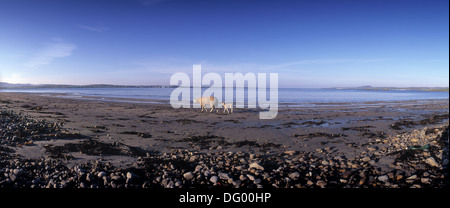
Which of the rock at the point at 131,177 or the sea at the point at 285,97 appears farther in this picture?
the sea at the point at 285,97

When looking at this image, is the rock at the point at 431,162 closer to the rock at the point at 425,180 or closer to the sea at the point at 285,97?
the rock at the point at 425,180

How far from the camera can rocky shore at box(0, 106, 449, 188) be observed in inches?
174

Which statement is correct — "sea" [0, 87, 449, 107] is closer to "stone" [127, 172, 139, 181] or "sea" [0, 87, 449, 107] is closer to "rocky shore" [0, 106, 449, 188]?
"rocky shore" [0, 106, 449, 188]

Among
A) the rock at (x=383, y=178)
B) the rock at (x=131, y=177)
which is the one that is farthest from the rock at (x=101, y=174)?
the rock at (x=383, y=178)

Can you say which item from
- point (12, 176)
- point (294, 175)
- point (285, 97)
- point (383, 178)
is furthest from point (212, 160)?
point (285, 97)

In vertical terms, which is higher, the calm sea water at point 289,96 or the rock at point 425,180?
the calm sea water at point 289,96

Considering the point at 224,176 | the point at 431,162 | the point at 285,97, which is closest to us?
the point at 224,176

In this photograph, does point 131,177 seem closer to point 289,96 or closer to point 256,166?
point 256,166

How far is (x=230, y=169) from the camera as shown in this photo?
5211 millimetres

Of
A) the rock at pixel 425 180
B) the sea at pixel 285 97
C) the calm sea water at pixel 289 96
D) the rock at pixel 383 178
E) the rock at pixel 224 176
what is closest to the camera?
the rock at pixel 425 180

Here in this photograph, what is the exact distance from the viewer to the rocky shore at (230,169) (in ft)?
14.5

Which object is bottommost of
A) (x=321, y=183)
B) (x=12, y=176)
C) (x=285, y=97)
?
(x=321, y=183)

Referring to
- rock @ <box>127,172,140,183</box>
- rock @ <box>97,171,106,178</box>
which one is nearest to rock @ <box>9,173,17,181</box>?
rock @ <box>97,171,106,178</box>
